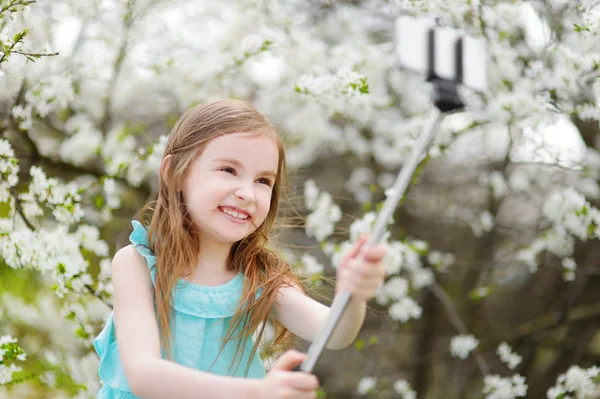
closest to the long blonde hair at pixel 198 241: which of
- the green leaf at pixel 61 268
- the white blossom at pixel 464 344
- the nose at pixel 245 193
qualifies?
the nose at pixel 245 193

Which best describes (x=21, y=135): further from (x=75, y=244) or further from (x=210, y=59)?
(x=210, y=59)

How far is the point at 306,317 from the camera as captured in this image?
143 centimetres

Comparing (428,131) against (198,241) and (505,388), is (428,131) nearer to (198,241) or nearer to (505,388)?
(198,241)

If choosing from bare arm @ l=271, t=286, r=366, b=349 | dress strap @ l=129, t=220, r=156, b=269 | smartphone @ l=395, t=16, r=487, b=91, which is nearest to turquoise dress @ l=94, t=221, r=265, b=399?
dress strap @ l=129, t=220, r=156, b=269

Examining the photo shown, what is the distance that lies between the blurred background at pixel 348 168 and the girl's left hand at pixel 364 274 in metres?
0.73

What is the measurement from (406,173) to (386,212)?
65 millimetres

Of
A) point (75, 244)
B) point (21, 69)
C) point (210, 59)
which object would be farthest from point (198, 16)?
point (75, 244)

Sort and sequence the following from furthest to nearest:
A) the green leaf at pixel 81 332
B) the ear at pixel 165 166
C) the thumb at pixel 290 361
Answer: the green leaf at pixel 81 332 < the ear at pixel 165 166 < the thumb at pixel 290 361

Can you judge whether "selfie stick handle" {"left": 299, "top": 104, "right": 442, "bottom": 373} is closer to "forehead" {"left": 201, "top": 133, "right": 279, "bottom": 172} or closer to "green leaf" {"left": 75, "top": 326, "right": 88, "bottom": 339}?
"forehead" {"left": 201, "top": 133, "right": 279, "bottom": 172}

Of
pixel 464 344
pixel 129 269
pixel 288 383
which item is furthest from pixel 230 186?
pixel 464 344

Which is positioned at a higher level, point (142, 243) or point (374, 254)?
point (374, 254)

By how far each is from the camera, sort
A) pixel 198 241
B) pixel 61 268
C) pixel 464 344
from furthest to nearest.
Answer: pixel 464 344 → pixel 61 268 → pixel 198 241

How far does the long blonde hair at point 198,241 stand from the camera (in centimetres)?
139

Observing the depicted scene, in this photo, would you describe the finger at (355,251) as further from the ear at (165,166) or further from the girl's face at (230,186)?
the ear at (165,166)
